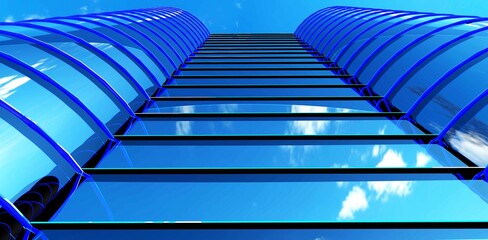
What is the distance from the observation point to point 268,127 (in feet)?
28.8

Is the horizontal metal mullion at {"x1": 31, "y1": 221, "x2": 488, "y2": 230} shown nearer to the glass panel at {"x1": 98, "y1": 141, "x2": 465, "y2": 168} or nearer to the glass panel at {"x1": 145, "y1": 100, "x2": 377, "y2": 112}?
the glass panel at {"x1": 98, "y1": 141, "x2": 465, "y2": 168}

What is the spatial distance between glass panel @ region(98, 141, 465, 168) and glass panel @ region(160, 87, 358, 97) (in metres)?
3.92

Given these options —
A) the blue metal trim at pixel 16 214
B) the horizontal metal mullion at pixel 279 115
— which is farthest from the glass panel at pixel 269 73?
the blue metal trim at pixel 16 214

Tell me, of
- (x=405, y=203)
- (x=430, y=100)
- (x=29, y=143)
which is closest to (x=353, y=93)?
(x=430, y=100)

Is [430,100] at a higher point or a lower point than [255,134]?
A: higher

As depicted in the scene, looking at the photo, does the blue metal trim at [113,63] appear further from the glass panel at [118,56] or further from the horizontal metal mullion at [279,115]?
the horizontal metal mullion at [279,115]

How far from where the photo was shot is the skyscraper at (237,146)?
5402mm

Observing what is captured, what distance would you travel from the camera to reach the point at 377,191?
6109 mm

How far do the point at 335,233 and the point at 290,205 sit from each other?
0.75 m

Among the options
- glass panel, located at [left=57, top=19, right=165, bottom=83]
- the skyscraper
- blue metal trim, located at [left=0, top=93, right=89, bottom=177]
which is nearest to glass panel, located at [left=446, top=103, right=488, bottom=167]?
the skyscraper

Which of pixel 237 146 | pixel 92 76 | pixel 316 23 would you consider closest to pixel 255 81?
pixel 92 76

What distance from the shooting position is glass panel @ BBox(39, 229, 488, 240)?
16.9 ft

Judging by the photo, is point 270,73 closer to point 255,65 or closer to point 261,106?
point 255,65

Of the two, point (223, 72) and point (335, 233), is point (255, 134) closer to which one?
point (335, 233)
